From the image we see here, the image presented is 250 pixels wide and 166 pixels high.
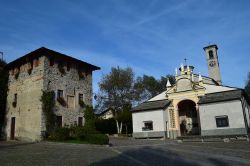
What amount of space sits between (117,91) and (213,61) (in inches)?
702

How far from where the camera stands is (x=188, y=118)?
1394 inches

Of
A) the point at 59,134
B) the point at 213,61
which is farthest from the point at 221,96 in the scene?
the point at 59,134

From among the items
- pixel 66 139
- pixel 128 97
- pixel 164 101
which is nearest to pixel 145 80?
pixel 128 97

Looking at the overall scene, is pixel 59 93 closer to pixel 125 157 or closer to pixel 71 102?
pixel 71 102

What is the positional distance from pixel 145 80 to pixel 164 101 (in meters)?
30.1

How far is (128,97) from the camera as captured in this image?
4288 cm

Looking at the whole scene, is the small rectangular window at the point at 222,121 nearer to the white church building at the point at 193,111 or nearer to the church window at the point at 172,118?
the white church building at the point at 193,111

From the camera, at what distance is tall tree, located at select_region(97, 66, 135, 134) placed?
4216 cm

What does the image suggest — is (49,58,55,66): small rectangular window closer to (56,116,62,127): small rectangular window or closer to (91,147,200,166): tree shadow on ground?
(56,116,62,127): small rectangular window

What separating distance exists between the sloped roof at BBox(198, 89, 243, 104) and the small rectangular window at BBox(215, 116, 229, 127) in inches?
75.8

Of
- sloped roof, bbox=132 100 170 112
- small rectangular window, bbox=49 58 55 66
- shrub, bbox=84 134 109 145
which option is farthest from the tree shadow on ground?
sloped roof, bbox=132 100 170 112

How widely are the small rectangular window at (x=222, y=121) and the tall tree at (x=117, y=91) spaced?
1764cm

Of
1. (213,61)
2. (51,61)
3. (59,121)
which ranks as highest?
(213,61)

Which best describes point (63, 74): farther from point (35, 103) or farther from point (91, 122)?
point (91, 122)
